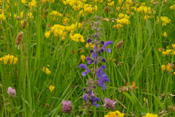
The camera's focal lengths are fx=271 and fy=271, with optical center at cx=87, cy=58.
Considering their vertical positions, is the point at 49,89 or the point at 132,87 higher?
the point at 132,87

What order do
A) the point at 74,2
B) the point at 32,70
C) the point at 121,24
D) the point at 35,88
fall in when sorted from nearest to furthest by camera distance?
1. the point at 35,88
2. the point at 32,70
3. the point at 121,24
4. the point at 74,2

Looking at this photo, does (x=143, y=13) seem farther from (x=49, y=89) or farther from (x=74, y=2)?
(x=49, y=89)

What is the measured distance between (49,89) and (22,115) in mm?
258

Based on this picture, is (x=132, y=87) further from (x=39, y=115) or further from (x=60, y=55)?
(x=60, y=55)

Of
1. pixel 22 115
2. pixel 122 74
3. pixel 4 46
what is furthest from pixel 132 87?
pixel 4 46

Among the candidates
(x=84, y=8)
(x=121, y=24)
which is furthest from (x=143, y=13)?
(x=84, y=8)

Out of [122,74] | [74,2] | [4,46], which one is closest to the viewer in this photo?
[122,74]

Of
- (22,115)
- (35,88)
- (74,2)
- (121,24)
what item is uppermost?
(74,2)

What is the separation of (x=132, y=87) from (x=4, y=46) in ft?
3.76

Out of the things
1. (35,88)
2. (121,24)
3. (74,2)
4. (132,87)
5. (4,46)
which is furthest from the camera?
(74,2)

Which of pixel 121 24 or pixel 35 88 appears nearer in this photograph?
pixel 35 88

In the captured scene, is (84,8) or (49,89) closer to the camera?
(49,89)

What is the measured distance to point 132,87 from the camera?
1.53m

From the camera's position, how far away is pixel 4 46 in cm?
217
